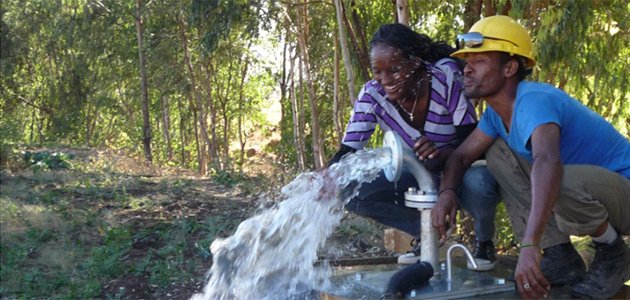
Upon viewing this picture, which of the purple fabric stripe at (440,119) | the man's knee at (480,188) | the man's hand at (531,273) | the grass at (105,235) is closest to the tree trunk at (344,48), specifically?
the grass at (105,235)

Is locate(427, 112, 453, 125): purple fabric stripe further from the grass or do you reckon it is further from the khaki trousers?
the grass

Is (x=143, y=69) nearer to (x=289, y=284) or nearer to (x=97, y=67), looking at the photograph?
(x=97, y=67)

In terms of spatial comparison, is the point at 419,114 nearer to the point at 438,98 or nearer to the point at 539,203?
the point at 438,98

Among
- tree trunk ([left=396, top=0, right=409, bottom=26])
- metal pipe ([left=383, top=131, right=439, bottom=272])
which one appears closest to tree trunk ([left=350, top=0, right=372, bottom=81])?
tree trunk ([left=396, top=0, right=409, bottom=26])

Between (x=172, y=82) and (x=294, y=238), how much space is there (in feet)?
A: 51.2

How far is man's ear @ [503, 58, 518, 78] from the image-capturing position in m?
2.55

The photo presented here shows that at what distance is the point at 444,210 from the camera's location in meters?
2.60

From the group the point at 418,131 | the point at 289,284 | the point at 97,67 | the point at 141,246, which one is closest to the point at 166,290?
the point at 141,246

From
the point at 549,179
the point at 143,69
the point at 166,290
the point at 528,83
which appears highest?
the point at 143,69

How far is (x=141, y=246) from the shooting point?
19.6 feet

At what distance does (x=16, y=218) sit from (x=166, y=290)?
2.60 meters

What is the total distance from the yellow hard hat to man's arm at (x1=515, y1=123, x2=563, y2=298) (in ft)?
1.25

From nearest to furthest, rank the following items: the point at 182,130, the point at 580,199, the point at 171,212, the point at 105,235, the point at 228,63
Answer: the point at 580,199 < the point at 105,235 < the point at 171,212 < the point at 228,63 < the point at 182,130

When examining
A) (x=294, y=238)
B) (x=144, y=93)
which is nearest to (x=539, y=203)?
(x=294, y=238)
